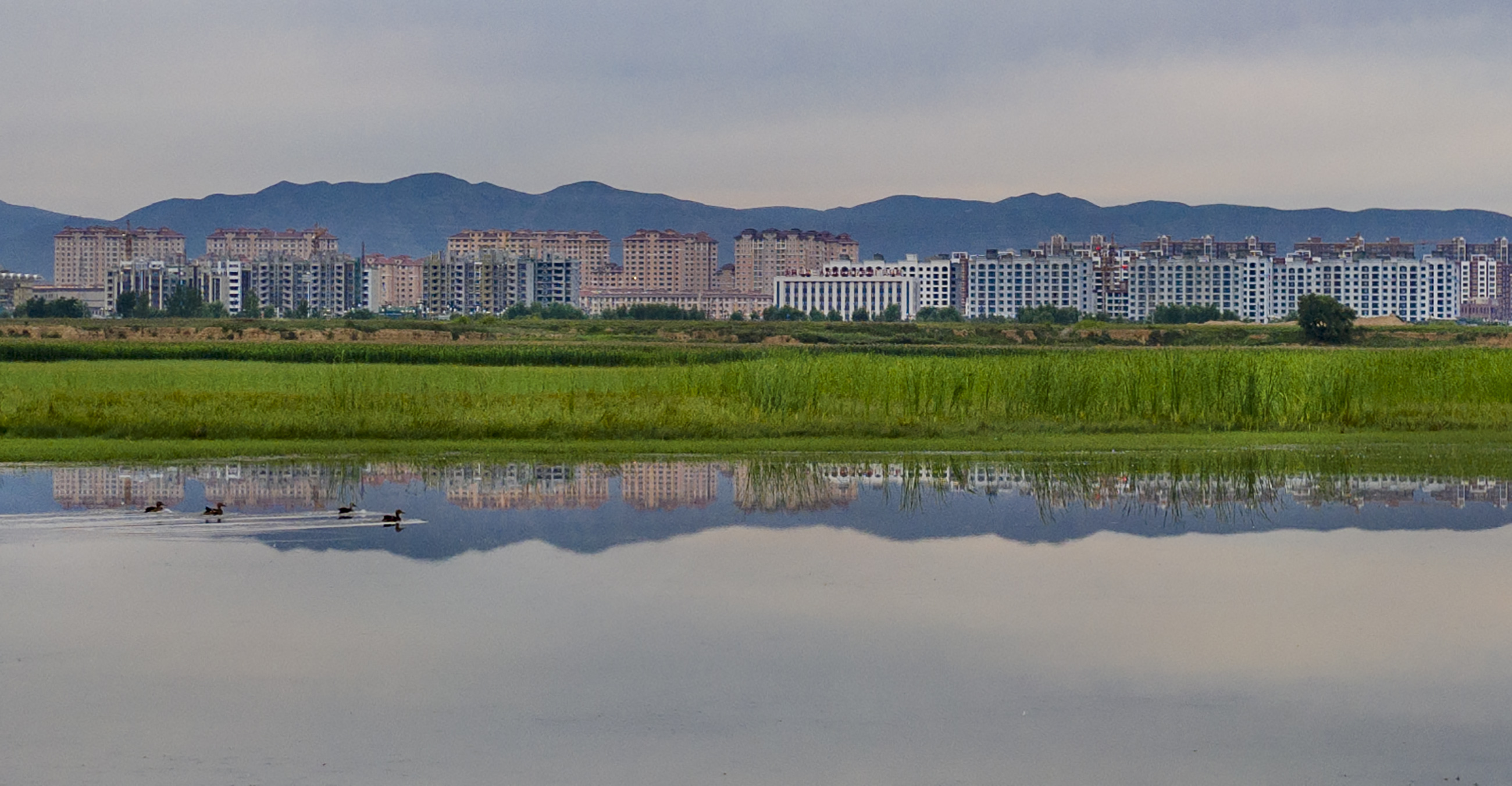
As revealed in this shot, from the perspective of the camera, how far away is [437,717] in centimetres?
685

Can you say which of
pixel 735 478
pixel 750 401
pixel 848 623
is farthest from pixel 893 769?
pixel 750 401

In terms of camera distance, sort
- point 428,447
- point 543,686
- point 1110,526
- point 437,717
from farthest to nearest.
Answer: point 428,447 → point 1110,526 → point 543,686 → point 437,717

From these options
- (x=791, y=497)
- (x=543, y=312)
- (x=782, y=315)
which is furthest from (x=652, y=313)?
(x=791, y=497)

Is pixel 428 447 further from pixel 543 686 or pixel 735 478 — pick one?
pixel 543 686

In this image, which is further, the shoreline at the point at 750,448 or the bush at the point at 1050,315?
the bush at the point at 1050,315

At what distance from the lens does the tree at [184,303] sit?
13762 centimetres

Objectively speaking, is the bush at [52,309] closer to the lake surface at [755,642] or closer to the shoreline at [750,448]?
the shoreline at [750,448]

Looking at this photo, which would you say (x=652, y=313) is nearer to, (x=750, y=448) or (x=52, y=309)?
(x=52, y=309)

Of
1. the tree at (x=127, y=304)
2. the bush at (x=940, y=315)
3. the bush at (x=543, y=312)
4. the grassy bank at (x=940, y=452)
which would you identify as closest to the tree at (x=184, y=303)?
the tree at (x=127, y=304)

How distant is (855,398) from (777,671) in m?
17.7

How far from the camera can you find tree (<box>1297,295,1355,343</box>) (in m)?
78.9

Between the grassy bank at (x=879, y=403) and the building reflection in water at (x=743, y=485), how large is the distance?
3782 mm

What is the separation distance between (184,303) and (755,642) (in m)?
142

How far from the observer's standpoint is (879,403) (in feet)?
81.9
